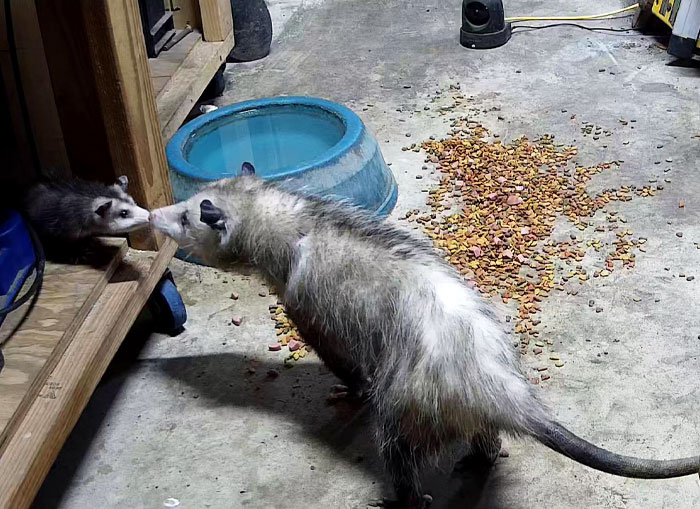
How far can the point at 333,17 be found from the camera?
187 inches

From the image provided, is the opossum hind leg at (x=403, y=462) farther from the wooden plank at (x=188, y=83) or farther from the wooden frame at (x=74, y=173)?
the wooden plank at (x=188, y=83)

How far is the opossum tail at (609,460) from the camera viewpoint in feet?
4.47

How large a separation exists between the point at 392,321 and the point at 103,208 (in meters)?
0.82

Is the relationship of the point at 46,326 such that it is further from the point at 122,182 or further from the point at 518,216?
the point at 518,216

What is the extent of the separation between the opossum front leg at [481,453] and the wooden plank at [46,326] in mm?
904

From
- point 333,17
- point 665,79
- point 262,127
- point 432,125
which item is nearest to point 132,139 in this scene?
point 262,127

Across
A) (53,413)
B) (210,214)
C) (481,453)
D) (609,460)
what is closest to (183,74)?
(210,214)

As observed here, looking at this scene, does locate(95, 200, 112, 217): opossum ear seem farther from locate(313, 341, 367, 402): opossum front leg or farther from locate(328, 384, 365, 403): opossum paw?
locate(328, 384, 365, 403): opossum paw

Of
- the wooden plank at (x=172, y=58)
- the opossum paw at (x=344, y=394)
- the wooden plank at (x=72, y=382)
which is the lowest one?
the opossum paw at (x=344, y=394)

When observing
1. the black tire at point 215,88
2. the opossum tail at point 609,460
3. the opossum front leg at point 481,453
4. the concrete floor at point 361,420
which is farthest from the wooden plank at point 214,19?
the opossum tail at point 609,460

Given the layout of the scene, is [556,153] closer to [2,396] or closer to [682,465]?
[682,465]

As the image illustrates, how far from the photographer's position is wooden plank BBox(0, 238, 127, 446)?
5.01 ft

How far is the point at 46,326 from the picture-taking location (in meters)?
1.71

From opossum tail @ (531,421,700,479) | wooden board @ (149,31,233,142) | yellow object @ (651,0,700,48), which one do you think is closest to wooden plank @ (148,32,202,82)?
wooden board @ (149,31,233,142)
